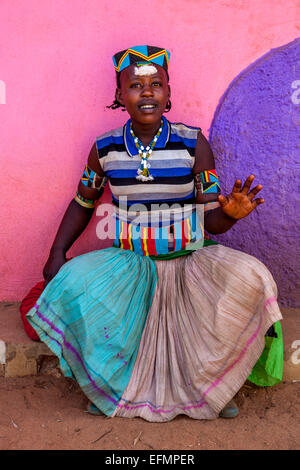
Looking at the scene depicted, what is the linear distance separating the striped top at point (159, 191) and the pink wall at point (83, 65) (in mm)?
424

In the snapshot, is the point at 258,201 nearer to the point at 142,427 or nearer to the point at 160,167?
the point at 160,167

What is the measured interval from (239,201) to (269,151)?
74 centimetres

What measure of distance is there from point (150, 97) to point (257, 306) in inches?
44.6

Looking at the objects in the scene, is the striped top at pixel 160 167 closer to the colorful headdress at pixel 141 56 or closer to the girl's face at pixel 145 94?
the girl's face at pixel 145 94

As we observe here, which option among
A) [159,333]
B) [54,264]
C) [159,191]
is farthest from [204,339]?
[54,264]

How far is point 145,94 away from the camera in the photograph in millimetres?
2350

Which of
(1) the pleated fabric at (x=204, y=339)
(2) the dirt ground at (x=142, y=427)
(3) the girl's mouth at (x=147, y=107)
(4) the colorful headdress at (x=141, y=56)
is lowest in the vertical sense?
(2) the dirt ground at (x=142, y=427)

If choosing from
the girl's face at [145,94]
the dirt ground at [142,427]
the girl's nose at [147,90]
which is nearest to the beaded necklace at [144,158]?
the girl's face at [145,94]

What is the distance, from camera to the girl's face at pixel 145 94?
2.37m

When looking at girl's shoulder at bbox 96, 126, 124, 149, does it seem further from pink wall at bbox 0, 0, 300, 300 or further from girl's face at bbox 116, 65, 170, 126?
pink wall at bbox 0, 0, 300, 300

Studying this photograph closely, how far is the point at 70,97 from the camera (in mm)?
2867

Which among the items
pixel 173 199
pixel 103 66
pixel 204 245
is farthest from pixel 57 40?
pixel 204 245

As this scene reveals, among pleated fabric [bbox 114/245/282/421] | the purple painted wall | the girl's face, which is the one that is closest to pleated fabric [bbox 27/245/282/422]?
pleated fabric [bbox 114/245/282/421]
